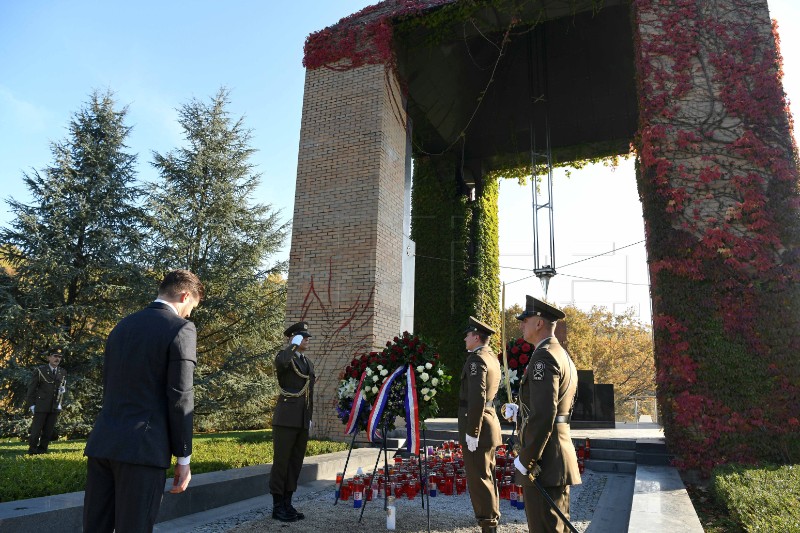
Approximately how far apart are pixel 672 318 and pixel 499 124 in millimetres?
10385

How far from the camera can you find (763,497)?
15.1ft

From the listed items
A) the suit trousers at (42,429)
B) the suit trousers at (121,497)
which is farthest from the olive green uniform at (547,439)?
the suit trousers at (42,429)

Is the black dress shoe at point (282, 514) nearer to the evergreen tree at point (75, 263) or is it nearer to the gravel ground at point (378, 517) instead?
the gravel ground at point (378, 517)

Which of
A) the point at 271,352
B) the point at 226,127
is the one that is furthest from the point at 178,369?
the point at 226,127

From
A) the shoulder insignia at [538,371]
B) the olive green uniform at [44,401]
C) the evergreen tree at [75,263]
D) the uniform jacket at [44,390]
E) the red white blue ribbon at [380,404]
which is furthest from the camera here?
the evergreen tree at [75,263]

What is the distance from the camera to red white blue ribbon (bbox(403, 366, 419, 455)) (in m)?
5.42

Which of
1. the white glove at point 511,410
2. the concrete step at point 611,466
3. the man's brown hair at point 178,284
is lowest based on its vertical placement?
the concrete step at point 611,466

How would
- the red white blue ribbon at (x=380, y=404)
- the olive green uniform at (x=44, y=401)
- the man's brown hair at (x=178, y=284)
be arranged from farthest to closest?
1. the olive green uniform at (x=44, y=401)
2. the red white blue ribbon at (x=380, y=404)
3. the man's brown hair at (x=178, y=284)

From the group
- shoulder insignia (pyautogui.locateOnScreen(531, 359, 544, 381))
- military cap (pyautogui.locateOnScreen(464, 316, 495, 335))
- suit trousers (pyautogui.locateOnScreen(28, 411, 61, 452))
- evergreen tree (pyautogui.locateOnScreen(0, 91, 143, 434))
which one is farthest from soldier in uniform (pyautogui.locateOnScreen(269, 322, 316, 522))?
evergreen tree (pyautogui.locateOnScreen(0, 91, 143, 434))

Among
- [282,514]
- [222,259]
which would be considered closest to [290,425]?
[282,514]

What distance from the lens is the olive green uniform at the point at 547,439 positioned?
339 centimetres

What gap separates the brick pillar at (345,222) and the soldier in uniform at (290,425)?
4.24 metres

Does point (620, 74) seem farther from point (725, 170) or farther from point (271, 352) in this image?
point (271, 352)

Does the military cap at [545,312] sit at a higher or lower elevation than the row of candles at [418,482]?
higher
